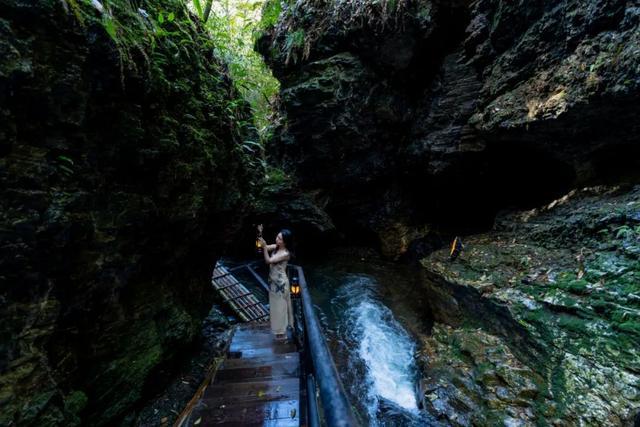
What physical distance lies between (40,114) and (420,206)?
40.2 ft

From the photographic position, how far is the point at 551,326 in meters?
4.48

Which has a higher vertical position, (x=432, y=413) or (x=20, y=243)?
(x=20, y=243)

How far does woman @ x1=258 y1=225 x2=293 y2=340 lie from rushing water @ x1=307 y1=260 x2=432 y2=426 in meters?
2.24

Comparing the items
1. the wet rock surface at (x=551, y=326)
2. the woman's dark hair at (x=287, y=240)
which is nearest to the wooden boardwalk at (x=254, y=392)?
the woman's dark hair at (x=287, y=240)

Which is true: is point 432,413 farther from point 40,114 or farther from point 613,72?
point 613,72

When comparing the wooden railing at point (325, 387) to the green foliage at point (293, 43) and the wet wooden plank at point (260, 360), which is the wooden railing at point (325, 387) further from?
the green foliage at point (293, 43)

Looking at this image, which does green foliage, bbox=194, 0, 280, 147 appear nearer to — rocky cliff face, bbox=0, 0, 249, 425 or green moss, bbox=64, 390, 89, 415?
rocky cliff face, bbox=0, 0, 249, 425

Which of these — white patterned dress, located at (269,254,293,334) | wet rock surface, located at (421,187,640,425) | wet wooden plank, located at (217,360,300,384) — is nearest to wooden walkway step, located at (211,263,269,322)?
white patterned dress, located at (269,254,293,334)

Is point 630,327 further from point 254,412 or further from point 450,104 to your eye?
point 450,104

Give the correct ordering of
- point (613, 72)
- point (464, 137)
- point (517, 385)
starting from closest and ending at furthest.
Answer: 1. point (517, 385)
2. point (613, 72)
3. point (464, 137)

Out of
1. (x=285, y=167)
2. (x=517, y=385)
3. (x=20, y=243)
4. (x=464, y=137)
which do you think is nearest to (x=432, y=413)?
(x=517, y=385)

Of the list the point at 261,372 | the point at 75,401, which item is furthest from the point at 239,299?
the point at 75,401

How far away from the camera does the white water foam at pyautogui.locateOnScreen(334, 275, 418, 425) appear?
17.9 ft

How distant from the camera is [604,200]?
577 cm
